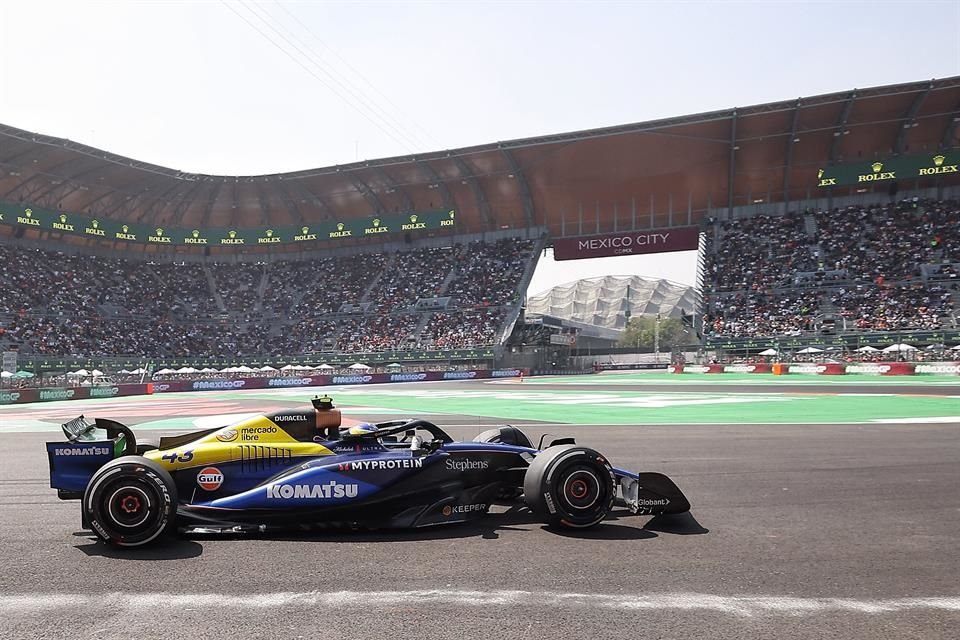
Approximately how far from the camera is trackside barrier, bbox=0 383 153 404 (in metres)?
27.2

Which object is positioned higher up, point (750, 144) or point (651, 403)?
point (750, 144)

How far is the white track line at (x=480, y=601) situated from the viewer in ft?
12.0

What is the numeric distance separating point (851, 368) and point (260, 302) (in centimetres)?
4877

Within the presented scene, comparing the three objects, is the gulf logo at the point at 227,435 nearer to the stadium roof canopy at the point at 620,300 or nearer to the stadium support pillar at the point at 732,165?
the stadium support pillar at the point at 732,165

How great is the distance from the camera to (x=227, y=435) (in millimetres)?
5617

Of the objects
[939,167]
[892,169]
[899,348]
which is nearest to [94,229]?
[899,348]

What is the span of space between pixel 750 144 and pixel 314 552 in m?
47.9

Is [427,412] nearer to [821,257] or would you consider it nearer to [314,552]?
[314,552]

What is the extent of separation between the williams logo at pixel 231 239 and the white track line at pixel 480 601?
206ft

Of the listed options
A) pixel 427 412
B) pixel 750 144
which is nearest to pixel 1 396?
pixel 427 412

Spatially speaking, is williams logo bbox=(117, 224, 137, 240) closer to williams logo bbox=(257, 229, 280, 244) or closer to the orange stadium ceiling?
the orange stadium ceiling

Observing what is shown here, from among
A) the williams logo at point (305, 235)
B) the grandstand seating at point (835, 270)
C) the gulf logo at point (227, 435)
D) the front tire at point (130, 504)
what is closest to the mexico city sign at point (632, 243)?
the grandstand seating at point (835, 270)

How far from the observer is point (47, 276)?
169ft

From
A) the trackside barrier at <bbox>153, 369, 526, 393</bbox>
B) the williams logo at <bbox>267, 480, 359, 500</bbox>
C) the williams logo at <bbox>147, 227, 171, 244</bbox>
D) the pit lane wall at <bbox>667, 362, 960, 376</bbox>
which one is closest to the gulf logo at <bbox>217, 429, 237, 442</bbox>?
the williams logo at <bbox>267, 480, 359, 500</bbox>
